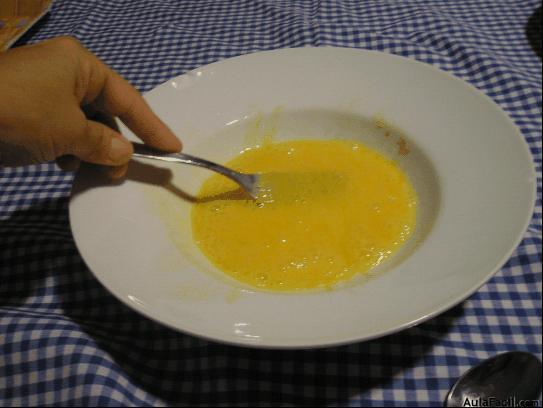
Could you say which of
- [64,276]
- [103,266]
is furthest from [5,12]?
[103,266]

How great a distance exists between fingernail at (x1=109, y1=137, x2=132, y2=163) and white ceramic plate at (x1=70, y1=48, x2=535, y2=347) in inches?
2.6

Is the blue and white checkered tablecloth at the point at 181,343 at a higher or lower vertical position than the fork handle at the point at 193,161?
lower

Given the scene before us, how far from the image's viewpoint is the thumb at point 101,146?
2.22 feet

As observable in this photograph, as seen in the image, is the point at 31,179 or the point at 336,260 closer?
the point at 336,260

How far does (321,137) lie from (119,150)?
0.47 metres

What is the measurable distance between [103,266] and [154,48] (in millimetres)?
911

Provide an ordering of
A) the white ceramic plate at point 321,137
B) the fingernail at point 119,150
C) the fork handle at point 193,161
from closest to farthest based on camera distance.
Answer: the white ceramic plate at point 321,137, the fingernail at point 119,150, the fork handle at point 193,161

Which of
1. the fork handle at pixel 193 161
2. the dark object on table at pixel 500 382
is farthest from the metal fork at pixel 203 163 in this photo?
the dark object on table at pixel 500 382

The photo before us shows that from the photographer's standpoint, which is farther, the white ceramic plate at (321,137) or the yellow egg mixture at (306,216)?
the yellow egg mixture at (306,216)

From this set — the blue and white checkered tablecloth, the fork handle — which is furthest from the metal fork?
the blue and white checkered tablecloth

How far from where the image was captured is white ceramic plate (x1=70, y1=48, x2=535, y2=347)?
1.90 feet

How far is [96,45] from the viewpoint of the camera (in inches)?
55.1

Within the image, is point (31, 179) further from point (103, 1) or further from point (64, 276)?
point (103, 1)

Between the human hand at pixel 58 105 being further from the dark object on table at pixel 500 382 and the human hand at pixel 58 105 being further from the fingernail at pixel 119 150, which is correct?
the dark object on table at pixel 500 382
